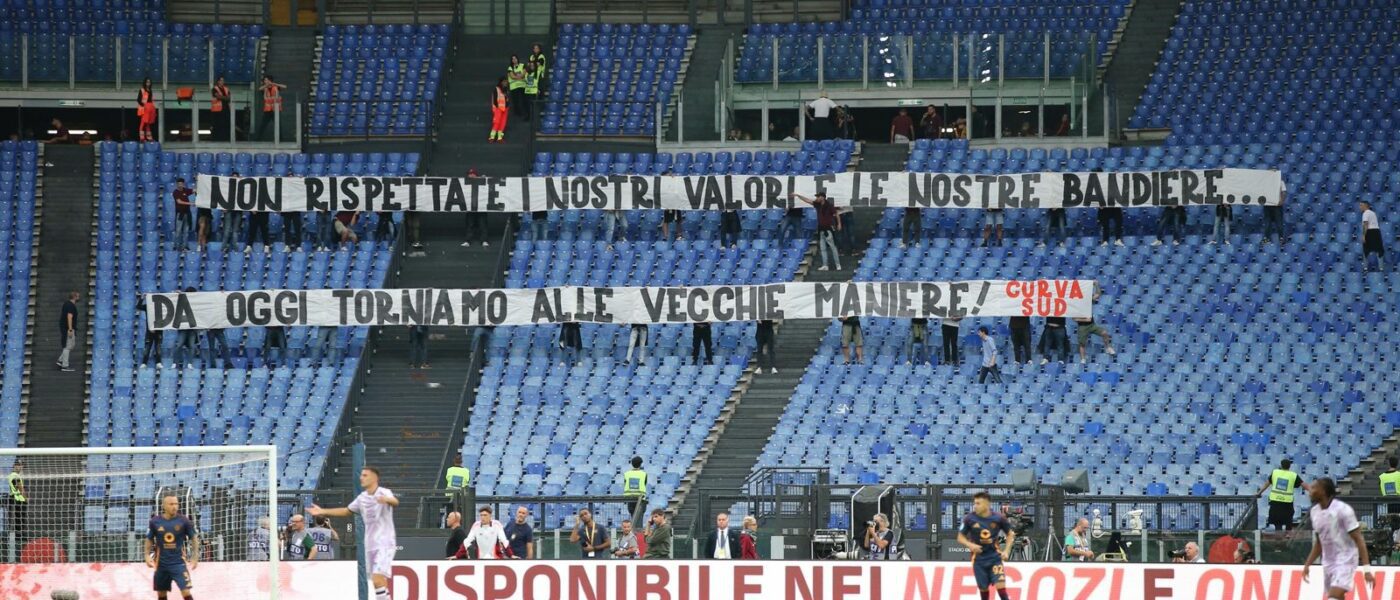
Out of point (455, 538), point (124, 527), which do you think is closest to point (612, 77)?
point (455, 538)

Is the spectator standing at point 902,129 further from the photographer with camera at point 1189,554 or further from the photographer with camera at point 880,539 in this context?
the photographer with camera at point 1189,554

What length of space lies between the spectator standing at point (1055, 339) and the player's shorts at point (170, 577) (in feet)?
59.8

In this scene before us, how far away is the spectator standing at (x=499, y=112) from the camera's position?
142 ft

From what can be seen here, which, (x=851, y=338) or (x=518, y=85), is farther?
(x=518, y=85)

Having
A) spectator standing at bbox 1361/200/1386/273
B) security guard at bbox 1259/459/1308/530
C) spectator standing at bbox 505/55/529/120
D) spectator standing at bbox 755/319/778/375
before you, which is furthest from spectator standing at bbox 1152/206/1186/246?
spectator standing at bbox 505/55/529/120

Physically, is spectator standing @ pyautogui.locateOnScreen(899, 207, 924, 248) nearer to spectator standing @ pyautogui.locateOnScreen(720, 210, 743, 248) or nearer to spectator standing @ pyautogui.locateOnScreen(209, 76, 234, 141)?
spectator standing @ pyautogui.locateOnScreen(720, 210, 743, 248)

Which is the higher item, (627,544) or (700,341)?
(700,341)

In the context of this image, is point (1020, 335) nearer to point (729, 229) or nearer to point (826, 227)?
point (826, 227)

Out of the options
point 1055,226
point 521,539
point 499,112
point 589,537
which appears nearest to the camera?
point 521,539

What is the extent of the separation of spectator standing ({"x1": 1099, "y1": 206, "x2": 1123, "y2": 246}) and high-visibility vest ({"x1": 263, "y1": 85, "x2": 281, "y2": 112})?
1640 cm

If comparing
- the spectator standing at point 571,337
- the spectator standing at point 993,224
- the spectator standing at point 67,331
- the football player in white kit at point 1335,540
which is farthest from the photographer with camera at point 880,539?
the spectator standing at point 67,331

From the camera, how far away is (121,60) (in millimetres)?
44312

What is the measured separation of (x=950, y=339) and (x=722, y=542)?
11.7 m

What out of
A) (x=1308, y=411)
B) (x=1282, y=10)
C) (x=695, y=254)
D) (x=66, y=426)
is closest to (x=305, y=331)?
(x=66, y=426)
